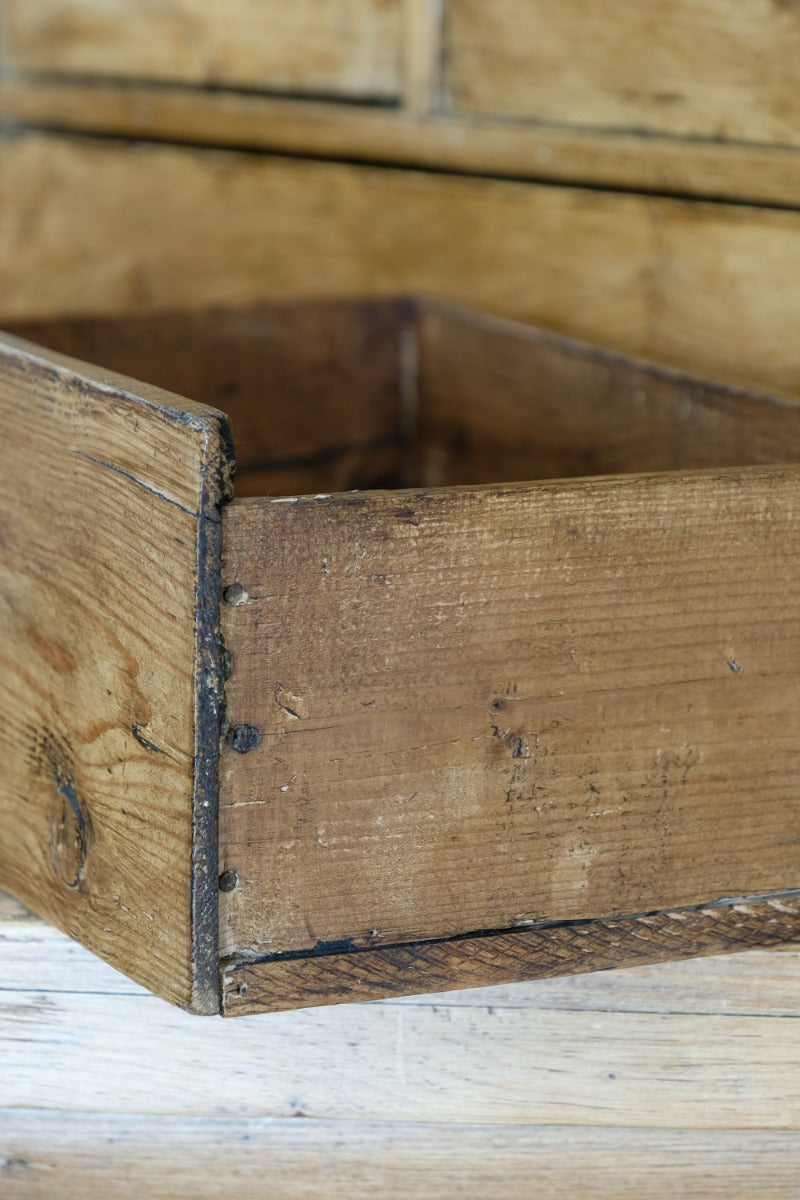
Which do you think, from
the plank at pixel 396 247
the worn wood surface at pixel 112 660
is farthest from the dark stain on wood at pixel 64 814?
the plank at pixel 396 247

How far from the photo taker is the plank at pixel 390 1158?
0.96 m

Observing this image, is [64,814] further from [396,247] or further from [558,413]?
[396,247]

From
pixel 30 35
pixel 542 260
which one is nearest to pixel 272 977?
pixel 542 260

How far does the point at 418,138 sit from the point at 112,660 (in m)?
0.87

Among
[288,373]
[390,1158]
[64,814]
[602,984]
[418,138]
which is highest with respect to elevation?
[418,138]

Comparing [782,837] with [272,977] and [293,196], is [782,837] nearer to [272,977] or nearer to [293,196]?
[272,977]

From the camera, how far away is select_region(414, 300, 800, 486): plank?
1.11 m

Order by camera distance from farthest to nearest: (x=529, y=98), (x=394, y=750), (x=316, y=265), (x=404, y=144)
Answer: (x=316, y=265) → (x=404, y=144) → (x=529, y=98) → (x=394, y=750)

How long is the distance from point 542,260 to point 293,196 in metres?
0.31

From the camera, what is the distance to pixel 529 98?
141cm

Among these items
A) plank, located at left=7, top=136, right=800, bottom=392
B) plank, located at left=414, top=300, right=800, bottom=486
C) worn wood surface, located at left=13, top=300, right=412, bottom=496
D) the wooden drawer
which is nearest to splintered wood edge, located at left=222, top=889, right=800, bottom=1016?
the wooden drawer

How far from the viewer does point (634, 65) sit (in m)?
1.32

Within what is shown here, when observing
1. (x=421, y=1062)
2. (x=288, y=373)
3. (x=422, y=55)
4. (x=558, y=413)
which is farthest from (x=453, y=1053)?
(x=422, y=55)

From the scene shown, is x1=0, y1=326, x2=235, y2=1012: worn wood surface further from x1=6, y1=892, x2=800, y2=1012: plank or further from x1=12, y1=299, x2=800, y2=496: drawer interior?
x1=12, y1=299, x2=800, y2=496: drawer interior
